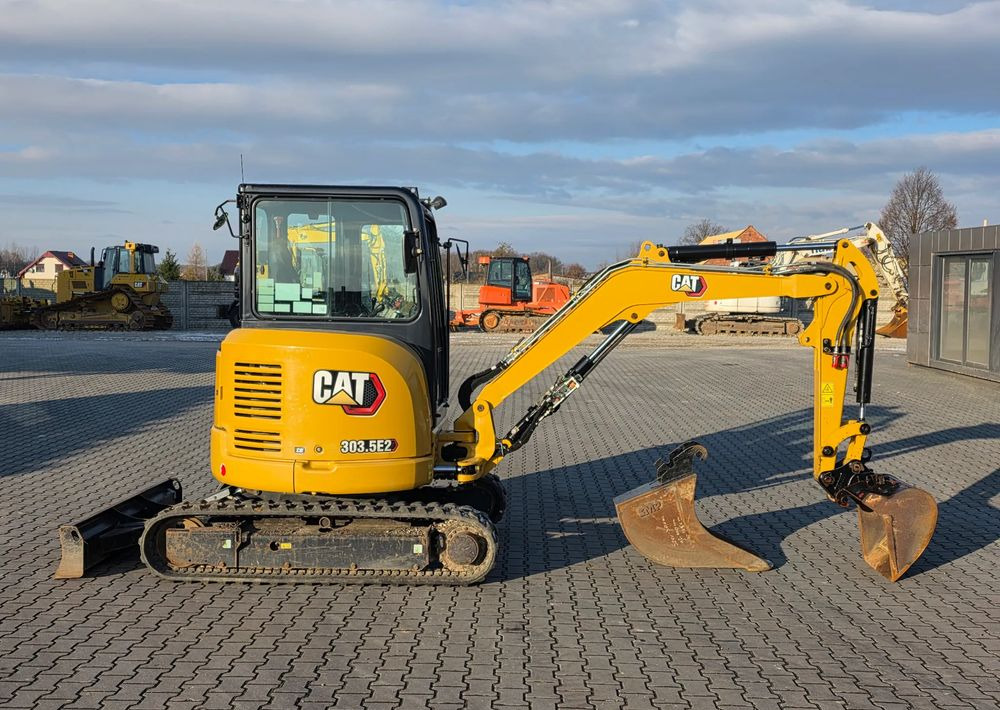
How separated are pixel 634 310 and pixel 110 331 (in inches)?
1210

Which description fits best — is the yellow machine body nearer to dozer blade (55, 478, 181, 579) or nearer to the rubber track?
the rubber track

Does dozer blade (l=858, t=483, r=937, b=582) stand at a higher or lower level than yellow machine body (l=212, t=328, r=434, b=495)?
lower

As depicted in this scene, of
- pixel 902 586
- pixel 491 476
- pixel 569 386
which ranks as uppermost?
pixel 569 386

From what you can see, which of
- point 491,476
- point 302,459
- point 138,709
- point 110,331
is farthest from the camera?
point 110,331

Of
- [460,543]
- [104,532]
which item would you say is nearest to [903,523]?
[460,543]

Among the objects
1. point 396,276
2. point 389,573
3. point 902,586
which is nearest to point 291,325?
point 396,276

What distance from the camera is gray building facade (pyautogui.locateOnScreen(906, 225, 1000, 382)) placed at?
18.4 meters

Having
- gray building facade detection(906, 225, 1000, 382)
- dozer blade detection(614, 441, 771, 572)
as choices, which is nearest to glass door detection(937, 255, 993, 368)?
gray building facade detection(906, 225, 1000, 382)

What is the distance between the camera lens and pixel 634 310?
265 inches

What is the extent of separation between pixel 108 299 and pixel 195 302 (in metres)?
3.59

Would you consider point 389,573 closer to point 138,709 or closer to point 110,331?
point 138,709

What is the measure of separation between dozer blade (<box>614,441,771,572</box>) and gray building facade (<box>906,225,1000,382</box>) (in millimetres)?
13617

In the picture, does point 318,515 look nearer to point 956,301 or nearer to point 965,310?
point 965,310

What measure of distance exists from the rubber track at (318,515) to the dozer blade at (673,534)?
1193 millimetres
